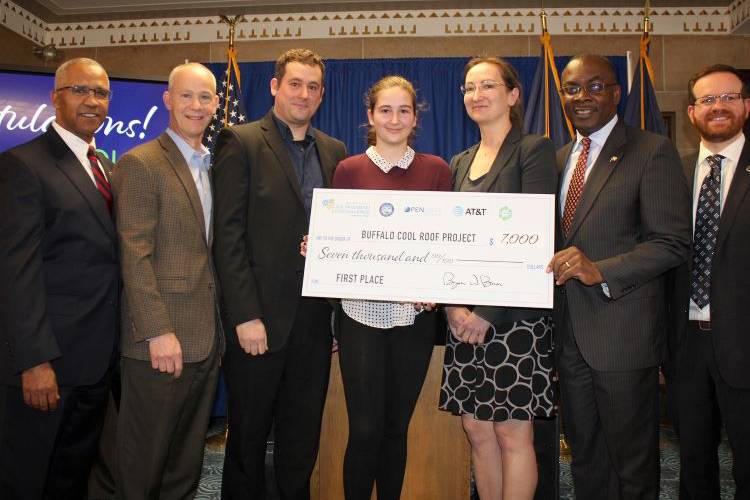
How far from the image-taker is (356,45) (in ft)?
19.1

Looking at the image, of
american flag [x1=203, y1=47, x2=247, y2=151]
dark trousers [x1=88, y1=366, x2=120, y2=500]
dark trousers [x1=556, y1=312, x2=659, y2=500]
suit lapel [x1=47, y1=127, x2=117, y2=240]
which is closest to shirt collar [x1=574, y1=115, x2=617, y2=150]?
dark trousers [x1=556, y1=312, x2=659, y2=500]

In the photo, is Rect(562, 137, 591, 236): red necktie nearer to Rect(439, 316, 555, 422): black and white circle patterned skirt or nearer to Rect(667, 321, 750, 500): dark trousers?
Rect(439, 316, 555, 422): black and white circle patterned skirt

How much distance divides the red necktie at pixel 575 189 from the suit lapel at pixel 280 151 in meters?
1.08

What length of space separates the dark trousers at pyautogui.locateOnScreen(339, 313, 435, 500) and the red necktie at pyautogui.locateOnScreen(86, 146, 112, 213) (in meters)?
1.11

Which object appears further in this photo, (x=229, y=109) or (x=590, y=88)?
(x=229, y=109)

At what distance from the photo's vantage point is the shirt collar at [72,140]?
2385 millimetres

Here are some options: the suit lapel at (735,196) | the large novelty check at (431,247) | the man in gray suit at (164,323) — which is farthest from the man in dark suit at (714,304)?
the man in gray suit at (164,323)

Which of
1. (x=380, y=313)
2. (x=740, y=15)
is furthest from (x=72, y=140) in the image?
(x=740, y=15)

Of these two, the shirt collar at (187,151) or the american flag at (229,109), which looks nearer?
the shirt collar at (187,151)

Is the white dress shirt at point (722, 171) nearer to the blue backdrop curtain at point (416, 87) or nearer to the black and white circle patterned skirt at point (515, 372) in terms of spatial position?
the black and white circle patterned skirt at point (515, 372)

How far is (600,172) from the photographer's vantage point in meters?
2.16

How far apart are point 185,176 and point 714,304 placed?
2.21 m

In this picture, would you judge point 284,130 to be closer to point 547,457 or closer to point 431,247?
point 431,247

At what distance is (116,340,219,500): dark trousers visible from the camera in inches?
83.1
